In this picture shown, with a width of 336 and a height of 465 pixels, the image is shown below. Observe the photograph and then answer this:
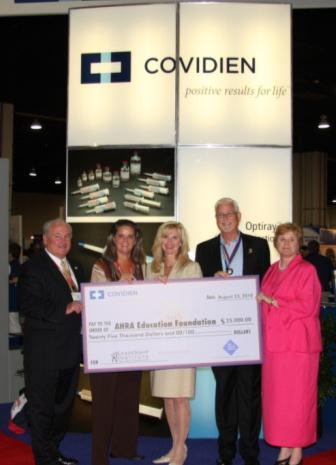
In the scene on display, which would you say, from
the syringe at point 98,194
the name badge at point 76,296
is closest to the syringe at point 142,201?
the syringe at point 98,194

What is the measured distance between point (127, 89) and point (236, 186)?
119 cm

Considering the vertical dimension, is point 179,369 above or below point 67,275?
below

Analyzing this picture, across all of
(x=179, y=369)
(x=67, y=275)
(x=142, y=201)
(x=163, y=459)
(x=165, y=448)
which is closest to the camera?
(x=67, y=275)

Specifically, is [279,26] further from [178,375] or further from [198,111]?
[178,375]

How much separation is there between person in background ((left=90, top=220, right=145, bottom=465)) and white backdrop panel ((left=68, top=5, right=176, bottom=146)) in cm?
147

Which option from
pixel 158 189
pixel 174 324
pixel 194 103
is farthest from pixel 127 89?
pixel 174 324

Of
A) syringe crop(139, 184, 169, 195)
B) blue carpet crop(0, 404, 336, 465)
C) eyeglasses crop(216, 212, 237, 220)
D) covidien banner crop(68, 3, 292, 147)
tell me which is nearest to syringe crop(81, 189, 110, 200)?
syringe crop(139, 184, 169, 195)

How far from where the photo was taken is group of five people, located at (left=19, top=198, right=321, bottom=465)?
12.2 feet

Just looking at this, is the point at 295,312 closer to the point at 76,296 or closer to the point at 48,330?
the point at 76,296

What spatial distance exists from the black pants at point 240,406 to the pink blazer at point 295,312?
0.29 m

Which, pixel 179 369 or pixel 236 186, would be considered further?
pixel 236 186

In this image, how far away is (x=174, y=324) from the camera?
385 cm

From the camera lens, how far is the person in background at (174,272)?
153 inches

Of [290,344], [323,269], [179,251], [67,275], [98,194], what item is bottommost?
[290,344]
